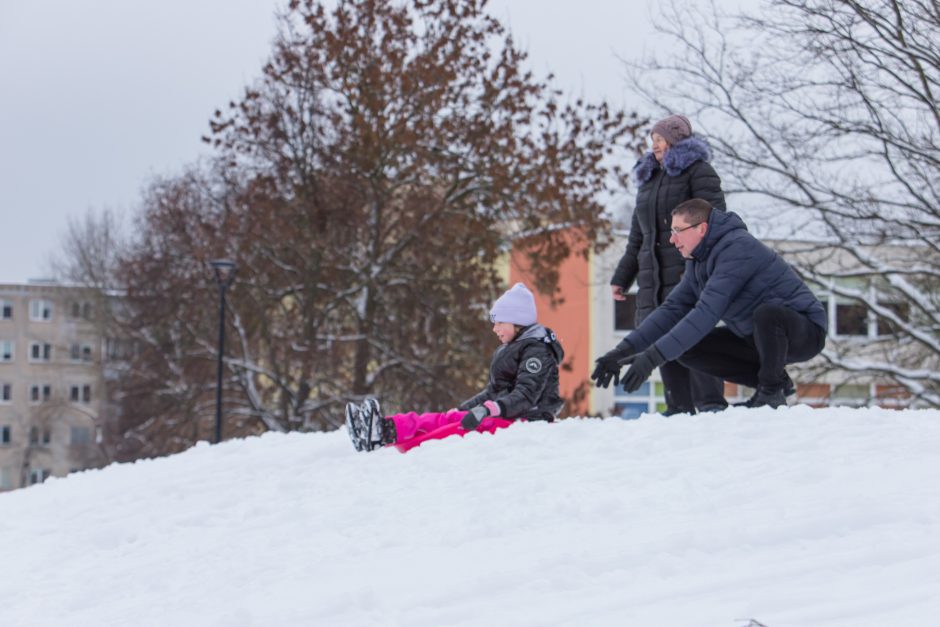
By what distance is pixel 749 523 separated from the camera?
5051 millimetres

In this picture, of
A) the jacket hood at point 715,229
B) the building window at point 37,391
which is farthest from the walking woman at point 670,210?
the building window at point 37,391

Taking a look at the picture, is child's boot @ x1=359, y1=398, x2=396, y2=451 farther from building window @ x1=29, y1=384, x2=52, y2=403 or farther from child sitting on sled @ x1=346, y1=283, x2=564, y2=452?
building window @ x1=29, y1=384, x2=52, y2=403

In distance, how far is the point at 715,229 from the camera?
749 cm

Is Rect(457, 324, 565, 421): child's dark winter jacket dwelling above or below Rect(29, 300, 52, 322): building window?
below

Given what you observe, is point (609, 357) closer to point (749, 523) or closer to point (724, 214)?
point (724, 214)

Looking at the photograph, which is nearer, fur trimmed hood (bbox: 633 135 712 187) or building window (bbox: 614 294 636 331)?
fur trimmed hood (bbox: 633 135 712 187)

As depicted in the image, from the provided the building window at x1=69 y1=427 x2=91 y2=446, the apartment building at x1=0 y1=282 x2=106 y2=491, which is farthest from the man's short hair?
the building window at x1=69 y1=427 x2=91 y2=446

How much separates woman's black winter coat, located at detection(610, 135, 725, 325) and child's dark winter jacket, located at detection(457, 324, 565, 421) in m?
0.85

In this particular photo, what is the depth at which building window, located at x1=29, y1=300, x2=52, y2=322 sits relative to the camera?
8075 centimetres

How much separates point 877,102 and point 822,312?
10.5 metres

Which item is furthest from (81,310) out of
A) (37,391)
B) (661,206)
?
(661,206)

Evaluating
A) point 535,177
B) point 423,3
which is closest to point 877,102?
point 535,177

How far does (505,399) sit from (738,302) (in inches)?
64.5

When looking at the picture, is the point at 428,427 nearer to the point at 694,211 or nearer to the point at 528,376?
the point at 528,376
